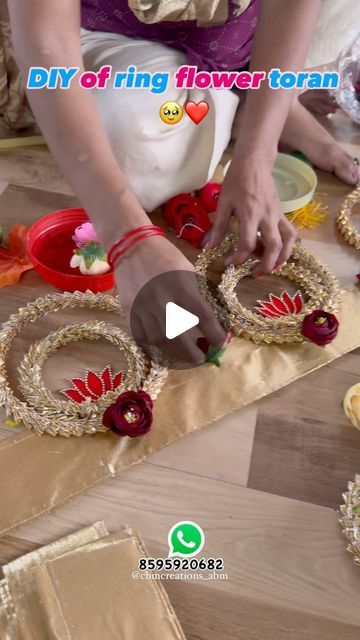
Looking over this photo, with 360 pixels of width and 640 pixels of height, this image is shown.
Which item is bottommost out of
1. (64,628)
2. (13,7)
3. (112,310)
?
(64,628)

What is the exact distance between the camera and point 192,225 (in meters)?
1.03

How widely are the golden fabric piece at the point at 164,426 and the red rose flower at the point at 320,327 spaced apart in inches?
1.2

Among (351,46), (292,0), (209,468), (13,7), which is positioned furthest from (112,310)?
(351,46)

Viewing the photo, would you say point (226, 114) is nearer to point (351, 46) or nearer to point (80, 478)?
point (351, 46)

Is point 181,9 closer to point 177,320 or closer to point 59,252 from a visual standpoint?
point 59,252

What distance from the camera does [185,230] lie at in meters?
1.03

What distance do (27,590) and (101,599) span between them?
0.26 ft

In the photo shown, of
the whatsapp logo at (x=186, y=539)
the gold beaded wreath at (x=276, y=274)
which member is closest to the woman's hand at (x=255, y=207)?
the gold beaded wreath at (x=276, y=274)

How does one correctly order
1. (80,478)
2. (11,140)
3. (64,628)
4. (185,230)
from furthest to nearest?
(11,140)
(185,230)
(80,478)
(64,628)

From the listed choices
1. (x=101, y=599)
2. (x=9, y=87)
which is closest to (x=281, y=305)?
(x=101, y=599)

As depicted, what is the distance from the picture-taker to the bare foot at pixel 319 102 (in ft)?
4.38

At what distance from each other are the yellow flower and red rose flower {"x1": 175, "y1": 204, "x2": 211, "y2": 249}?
1.25 ft

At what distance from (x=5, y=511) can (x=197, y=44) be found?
0.88 meters

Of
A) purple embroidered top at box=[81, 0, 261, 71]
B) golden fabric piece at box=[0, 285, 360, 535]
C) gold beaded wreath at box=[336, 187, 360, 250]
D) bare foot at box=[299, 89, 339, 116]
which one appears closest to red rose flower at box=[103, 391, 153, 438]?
golden fabric piece at box=[0, 285, 360, 535]
